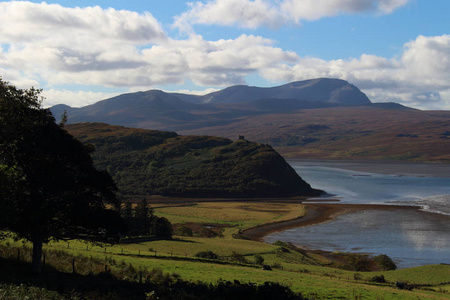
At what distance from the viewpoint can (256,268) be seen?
2057 inches

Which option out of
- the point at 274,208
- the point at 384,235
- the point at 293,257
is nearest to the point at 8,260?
the point at 293,257

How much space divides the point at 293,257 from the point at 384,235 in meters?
36.9

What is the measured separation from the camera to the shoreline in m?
103

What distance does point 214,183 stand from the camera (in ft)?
620

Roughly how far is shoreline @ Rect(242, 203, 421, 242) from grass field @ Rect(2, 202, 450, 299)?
4884 mm

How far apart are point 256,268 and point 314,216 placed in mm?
77941

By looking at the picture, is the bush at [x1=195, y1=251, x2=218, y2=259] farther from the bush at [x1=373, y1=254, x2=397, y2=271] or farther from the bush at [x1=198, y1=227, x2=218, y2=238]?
the bush at [x1=198, y1=227, x2=218, y2=238]

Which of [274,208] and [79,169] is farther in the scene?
[274,208]

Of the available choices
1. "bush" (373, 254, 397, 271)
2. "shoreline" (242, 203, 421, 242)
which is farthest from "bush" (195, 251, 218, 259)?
"shoreline" (242, 203, 421, 242)

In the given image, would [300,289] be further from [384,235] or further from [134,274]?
[384,235]

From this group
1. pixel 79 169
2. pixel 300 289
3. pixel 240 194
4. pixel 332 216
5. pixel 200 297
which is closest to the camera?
pixel 200 297

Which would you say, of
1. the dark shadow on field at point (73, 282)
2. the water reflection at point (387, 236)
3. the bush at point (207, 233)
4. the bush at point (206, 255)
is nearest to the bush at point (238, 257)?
the bush at point (206, 255)

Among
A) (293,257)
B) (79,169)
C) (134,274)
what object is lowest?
(293,257)

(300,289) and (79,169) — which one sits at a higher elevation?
A: (79,169)
